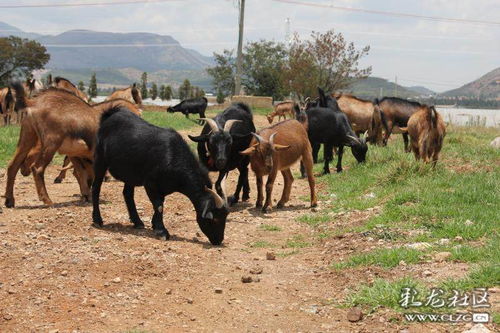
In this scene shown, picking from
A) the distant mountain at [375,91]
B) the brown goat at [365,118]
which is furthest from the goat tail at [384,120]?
the distant mountain at [375,91]

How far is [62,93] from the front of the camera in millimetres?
11477

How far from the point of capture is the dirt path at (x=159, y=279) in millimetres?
5875

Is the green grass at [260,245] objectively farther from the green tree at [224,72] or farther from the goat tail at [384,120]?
the green tree at [224,72]

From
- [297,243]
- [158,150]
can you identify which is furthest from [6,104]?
[297,243]

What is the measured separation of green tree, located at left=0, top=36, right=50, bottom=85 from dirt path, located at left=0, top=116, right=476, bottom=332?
47.1 m

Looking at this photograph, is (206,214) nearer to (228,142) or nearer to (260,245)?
(260,245)

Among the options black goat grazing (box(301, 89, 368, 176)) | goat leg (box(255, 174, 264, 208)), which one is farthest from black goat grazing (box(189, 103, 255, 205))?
black goat grazing (box(301, 89, 368, 176))

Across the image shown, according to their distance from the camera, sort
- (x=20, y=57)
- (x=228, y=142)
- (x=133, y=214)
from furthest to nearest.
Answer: (x=20, y=57) < (x=228, y=142) < (x=133, y=214)

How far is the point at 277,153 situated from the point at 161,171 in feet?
11.6

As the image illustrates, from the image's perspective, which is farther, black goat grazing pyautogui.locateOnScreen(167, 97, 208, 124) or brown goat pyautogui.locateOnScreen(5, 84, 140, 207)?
black goat grazing pyautogui.locateOnScreen(167, 97, 208, 124)

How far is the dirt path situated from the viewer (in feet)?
19.3

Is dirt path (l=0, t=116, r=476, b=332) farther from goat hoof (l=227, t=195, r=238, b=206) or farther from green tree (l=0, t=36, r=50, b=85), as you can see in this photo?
green tree (l=0, t=36, r=50, b=85)

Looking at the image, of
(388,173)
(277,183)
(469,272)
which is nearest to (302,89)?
(277,183)

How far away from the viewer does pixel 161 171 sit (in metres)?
9.12
